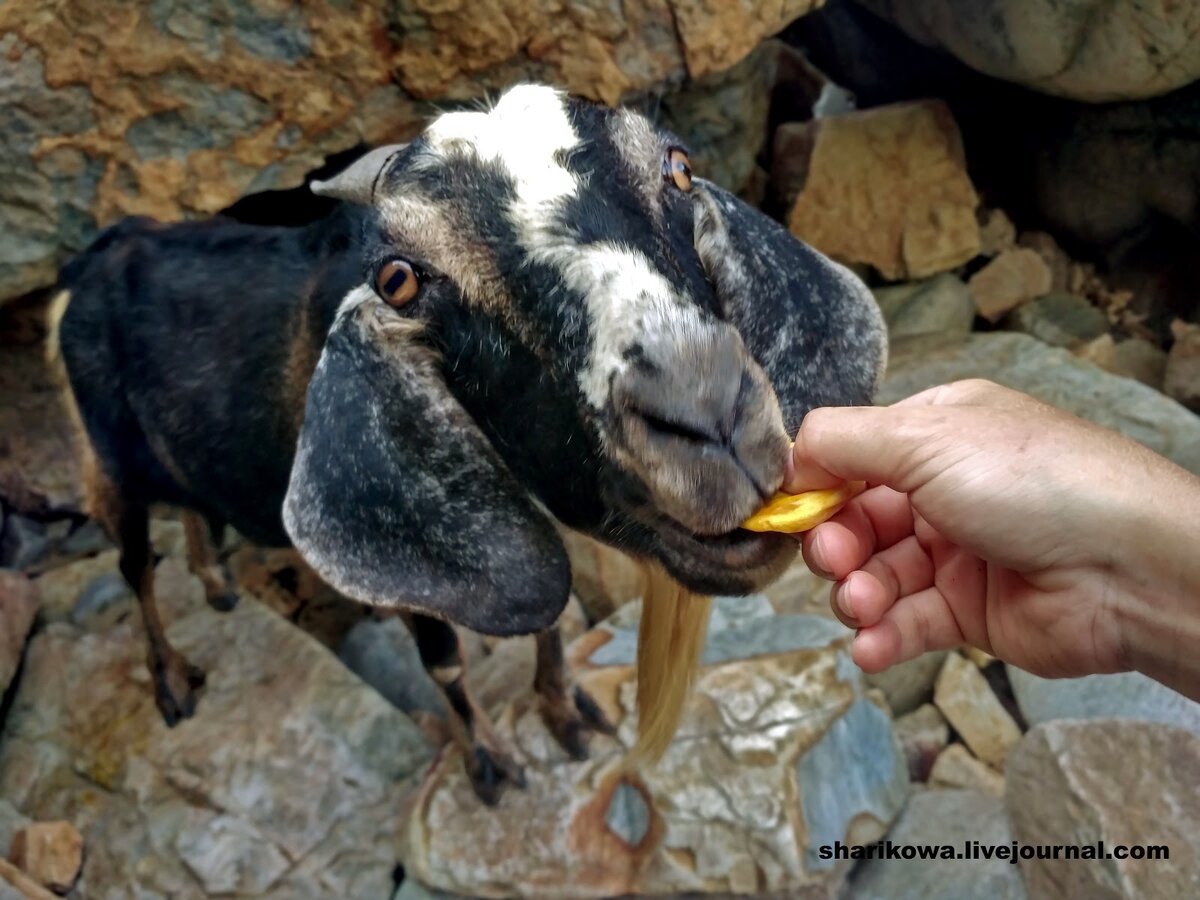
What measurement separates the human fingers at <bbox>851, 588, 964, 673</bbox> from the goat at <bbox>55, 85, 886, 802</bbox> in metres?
0.24

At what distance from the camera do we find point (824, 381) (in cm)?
217

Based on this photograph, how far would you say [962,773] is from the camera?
10.6 ft

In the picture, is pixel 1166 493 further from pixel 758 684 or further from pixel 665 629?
pixel 758 684

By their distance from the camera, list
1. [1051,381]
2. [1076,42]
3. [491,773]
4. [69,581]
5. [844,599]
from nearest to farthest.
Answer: [844,599]
[491,773]
[69,581]
[1076,42]
[1051,381]

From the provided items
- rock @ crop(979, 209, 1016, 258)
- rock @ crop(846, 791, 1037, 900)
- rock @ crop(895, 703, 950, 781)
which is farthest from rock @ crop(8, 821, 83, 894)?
rock @ crop(979, 209, 1016, 258)

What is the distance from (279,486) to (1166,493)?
2346 mm

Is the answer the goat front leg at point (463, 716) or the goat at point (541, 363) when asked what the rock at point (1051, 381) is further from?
the goat front leg at point (463, 716)

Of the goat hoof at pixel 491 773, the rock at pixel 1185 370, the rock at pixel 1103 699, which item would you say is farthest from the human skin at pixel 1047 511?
the rock at pixel 1185 370

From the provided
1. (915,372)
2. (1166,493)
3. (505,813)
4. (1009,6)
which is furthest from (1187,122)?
(505,813)

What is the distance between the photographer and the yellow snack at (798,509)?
162cm

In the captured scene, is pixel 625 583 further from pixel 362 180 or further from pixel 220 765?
pixel 362 180

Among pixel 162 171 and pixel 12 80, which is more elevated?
pixel 12 80

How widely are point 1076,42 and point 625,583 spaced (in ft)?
10.2

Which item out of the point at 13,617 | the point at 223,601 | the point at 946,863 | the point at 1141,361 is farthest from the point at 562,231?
the point at 1141,361
